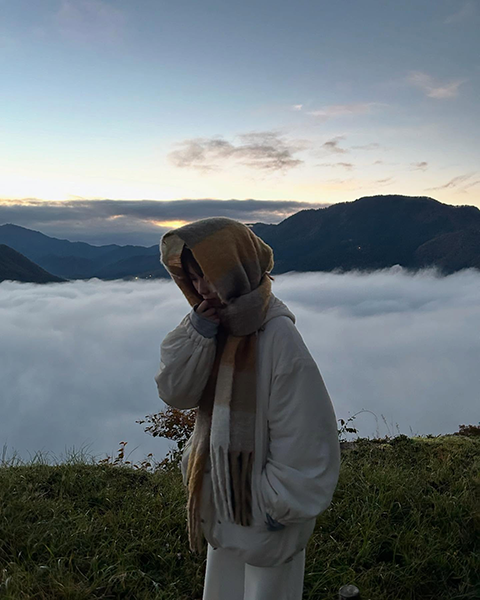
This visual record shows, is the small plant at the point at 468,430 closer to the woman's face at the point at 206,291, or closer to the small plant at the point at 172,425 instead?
the small plant at the point at 172,425

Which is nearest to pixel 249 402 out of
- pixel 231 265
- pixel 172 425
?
pixel 231 265

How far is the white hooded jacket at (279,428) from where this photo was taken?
177cm

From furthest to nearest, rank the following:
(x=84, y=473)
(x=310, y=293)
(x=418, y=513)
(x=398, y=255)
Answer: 1. (x=310, y=293)
2. (x=398, y=255)
3. (x=84, y=473)
4. (x=418, y=513)

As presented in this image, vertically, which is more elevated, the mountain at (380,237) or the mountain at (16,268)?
the mountain at (380,237)

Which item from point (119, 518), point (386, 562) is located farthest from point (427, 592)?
point (119, 518)

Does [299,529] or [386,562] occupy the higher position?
[299,529]

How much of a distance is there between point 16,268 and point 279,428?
483 feet

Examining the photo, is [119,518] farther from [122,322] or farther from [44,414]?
[122,322]

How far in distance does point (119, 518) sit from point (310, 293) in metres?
188

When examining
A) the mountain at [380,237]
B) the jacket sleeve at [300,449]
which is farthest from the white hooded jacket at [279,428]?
the mountain at [380,237]

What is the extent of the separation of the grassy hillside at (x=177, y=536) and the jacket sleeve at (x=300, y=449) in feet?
5.69

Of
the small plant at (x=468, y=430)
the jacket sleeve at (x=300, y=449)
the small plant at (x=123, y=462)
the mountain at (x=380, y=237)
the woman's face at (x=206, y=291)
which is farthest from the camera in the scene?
the mountain at (x=380, y=237)

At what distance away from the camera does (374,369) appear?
528ft

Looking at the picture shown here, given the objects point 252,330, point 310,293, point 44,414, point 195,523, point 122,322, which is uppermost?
point 252,330
